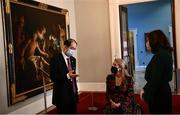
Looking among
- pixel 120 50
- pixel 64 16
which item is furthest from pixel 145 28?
pixel 64 16

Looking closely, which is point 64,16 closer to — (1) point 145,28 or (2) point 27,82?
(2) point 27,82

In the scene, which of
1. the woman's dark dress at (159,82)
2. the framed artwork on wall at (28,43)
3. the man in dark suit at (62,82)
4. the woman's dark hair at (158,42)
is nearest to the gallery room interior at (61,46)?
the framed artwork on wall at (28,43)

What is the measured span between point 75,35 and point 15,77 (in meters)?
2.87

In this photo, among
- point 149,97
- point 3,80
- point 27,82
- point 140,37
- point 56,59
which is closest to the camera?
point 149,97

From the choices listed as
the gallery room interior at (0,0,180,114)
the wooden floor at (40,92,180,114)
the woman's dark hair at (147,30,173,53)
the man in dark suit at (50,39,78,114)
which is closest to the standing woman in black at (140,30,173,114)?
the woman's dark hair at (147,30,173,53)

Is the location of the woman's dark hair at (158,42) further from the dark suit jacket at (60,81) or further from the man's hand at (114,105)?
the dark suit jacket at (60,81)

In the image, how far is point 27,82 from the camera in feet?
13.6

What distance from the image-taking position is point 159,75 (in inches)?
88.7

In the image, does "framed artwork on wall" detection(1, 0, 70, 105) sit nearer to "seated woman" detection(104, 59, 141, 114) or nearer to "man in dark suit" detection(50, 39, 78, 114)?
"man in dark suit" detection(50, 39, 78, 114)

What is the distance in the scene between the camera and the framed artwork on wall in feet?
12.4

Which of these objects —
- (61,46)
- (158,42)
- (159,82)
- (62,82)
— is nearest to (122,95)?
(62,82)

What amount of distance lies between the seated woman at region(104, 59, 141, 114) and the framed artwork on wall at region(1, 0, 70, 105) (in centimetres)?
152

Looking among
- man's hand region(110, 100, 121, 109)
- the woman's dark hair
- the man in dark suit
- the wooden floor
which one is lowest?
the wooden floor

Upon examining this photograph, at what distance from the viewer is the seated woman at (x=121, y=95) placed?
3.09 meters
